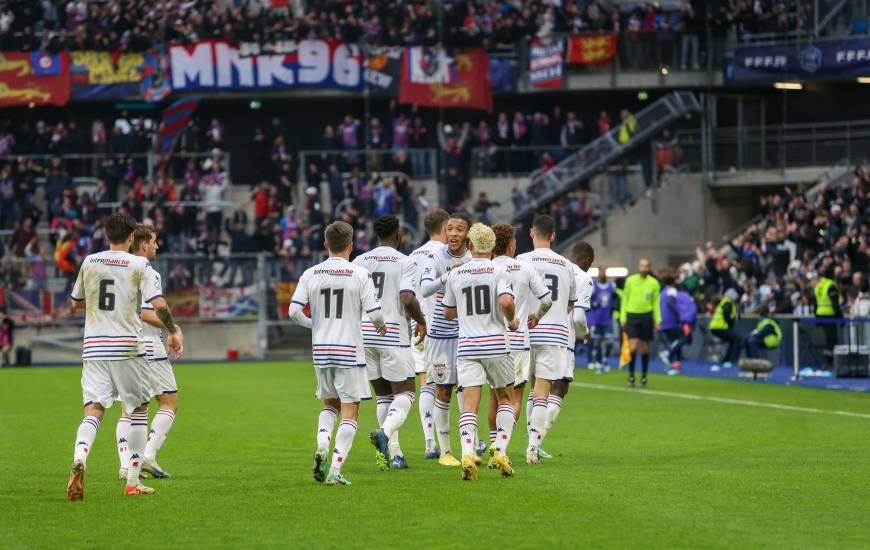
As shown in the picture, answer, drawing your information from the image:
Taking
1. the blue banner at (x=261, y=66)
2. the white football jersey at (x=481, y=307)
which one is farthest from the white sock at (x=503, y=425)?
the blue banner at (x=261, y=66)

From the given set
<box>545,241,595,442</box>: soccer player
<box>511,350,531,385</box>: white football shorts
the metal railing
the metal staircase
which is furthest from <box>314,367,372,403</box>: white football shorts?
the metal railing

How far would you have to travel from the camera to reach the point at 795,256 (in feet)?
122

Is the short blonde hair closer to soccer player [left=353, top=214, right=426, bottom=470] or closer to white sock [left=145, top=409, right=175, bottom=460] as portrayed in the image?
soccer player [left=353, top=214, right=426, bottom=470]

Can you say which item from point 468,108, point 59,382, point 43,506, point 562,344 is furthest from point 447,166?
point 43,506

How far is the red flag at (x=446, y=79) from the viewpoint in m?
46.8

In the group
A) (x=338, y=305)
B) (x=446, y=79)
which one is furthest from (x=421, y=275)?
(x=446, y=79)

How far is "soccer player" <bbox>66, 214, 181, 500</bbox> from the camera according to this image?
12352 millimetres

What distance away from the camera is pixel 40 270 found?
132 ft

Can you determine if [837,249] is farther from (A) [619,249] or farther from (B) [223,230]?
(B) [223,230]

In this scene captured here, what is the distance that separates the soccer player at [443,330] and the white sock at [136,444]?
2.75 metres

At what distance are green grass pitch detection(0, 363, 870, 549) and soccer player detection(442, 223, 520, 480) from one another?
399 mm

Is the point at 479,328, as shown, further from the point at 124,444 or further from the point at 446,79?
the point at 446,79

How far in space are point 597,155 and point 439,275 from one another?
30.1m

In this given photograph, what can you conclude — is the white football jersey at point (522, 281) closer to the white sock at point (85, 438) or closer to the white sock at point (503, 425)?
the white sock at point (503, 425)
